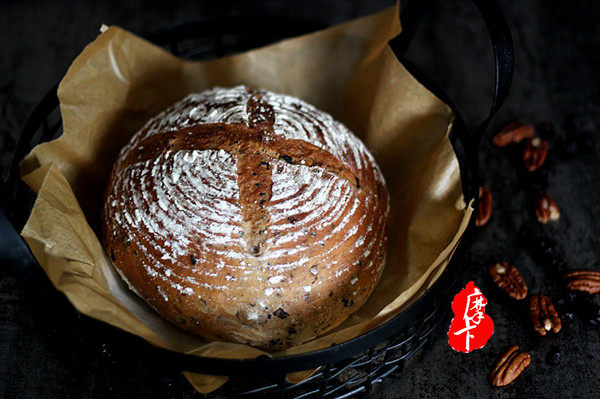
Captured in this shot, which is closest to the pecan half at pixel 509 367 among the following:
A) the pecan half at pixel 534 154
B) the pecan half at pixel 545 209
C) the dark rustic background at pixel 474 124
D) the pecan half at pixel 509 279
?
the dark rustic background at pixel 474 124

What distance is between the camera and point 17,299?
136 centimetres

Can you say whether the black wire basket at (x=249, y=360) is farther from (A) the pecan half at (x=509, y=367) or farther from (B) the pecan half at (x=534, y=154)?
(B) the pecan half at (x=534, y=154)

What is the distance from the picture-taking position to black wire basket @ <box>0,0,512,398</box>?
3.28 feet

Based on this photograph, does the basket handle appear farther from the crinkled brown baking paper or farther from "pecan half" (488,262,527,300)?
"pecan half" (488,262,527,300)

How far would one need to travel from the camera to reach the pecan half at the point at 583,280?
140 centimetres

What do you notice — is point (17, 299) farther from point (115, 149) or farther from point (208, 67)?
point (208, 67)

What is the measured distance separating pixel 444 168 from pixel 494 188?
1.31 feet

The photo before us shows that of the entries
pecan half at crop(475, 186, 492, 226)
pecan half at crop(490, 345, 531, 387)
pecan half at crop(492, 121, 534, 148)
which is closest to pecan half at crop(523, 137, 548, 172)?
pecan half at crop(492, 121, 534, 148)

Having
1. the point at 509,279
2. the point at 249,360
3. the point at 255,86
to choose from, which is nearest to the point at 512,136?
the point at 509,279

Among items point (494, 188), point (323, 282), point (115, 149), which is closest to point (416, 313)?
point (323, 282)

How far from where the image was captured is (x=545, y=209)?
154 centimetres

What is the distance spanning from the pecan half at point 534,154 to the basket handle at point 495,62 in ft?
1.24

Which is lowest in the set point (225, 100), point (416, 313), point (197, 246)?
point (416, 313)

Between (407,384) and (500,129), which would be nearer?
(407,384)
